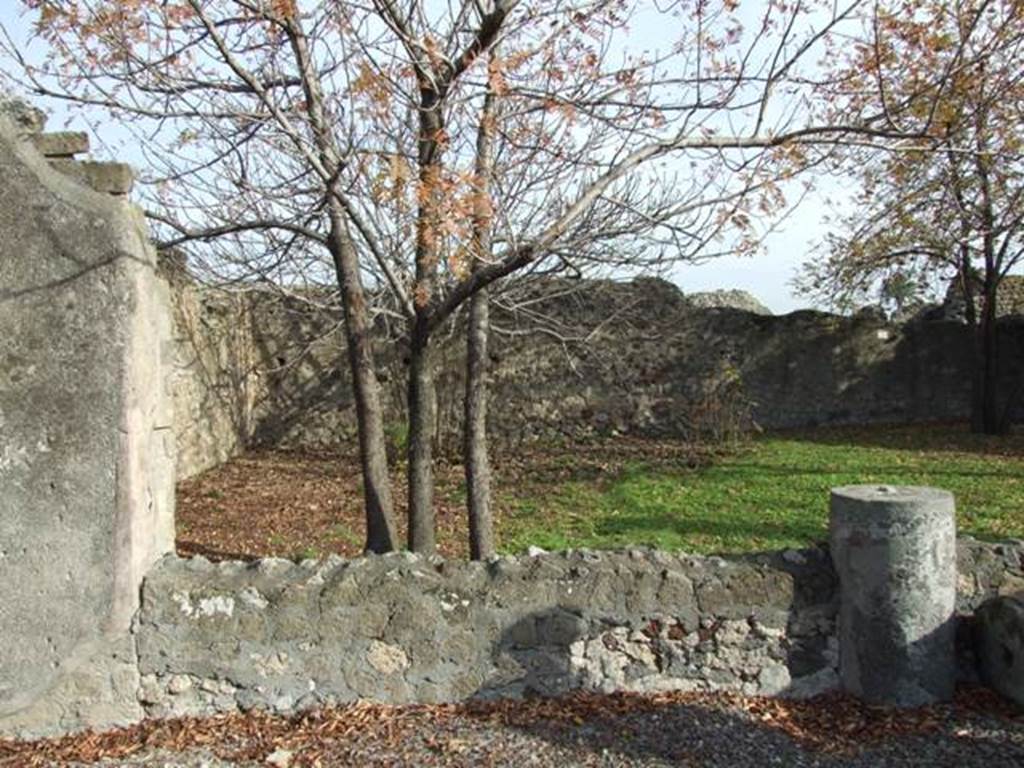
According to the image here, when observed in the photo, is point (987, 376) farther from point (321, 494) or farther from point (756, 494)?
point (321, 494)

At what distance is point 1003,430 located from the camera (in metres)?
13.6

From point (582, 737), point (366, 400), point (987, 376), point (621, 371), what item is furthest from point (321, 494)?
point (987, 376)

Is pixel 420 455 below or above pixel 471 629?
above

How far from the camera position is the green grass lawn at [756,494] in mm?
7391

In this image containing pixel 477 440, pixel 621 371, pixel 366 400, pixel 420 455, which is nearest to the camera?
pixel 420 455

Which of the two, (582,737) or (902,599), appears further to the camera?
(902,599)

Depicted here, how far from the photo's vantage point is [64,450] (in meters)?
3.52

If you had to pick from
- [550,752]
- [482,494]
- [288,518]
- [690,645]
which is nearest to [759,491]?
[482,494]

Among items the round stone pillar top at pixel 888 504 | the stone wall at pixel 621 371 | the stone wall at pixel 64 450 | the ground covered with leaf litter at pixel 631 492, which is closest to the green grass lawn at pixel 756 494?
the ground covered with leaf litter at pixel 631 492

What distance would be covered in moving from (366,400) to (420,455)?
1.84ft

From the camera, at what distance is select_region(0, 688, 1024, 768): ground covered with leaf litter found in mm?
3285

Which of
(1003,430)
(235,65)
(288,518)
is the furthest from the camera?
(1003,430)

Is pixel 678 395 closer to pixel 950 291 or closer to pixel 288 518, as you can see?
pixel 950 291

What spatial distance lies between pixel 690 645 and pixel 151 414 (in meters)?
2.51
